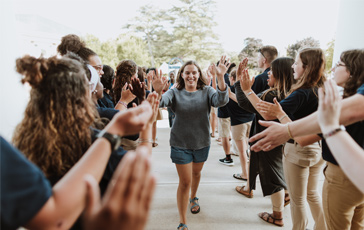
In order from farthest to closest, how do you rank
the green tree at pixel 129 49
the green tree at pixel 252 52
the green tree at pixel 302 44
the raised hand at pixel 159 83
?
1. the green tree at pixel 129 49
2. the green tree at pixel 252 52
3. the green tree at pixel 302 44
4. the raised hand at pixel 159 83

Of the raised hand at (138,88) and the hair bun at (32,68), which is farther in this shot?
the raised hand at (138,88)

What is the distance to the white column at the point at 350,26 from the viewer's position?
354 centimetres

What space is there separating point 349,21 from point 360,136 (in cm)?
366

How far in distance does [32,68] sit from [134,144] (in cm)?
169

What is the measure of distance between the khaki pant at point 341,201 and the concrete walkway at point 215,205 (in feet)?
3.86

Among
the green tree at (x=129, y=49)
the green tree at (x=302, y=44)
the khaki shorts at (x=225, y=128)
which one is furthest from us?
the green tree at (x=129, y=49)

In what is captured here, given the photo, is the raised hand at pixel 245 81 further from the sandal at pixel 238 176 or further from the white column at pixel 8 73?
the white column at pixel 8 73

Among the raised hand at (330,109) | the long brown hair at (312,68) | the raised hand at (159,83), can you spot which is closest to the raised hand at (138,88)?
the raised hand at (159,83)

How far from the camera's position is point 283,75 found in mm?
2230

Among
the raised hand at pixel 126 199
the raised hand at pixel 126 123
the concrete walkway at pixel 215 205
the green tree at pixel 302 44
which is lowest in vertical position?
the concrete walkway at pixel 215 205

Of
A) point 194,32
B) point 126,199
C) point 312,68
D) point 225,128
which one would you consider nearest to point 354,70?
point 312,68

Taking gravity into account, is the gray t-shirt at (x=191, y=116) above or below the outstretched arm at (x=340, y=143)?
below

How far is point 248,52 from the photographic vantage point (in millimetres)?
15828

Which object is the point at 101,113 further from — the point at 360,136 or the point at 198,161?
the point at 360,136
